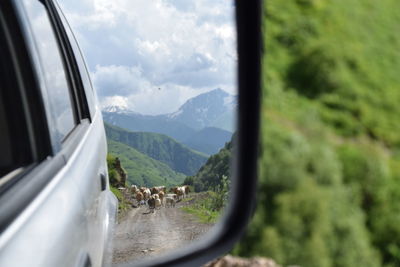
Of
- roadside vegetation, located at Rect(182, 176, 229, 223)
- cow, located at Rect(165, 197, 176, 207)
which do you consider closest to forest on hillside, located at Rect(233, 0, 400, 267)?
roadside vegetation, located at Rect(182, 176, 229, 223)

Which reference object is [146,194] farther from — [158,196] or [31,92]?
[31,92]

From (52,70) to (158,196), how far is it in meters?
18.6

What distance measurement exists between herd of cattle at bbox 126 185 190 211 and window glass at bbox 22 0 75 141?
57.4ft

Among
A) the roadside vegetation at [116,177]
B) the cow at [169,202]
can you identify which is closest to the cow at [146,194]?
the roadside vegetation at [116,177]

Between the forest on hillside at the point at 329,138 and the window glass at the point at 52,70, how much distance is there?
7268 millimetres

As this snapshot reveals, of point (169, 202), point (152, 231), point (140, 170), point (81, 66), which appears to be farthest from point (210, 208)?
point (140, 170)

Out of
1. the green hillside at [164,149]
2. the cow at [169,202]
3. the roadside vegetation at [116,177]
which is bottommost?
the green hillside at [164,149]

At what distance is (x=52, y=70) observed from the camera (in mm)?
1346

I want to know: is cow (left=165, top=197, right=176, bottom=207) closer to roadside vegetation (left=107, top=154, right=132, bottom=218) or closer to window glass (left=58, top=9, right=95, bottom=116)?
roadside vegetation (left=107, top=154, right=132, bottom=218)

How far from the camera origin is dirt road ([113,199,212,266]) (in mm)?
9374

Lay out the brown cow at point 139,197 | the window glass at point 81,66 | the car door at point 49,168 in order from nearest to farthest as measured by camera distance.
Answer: the car door at point 49,168 < the window glass at point 81,66 < the brown cow at point 139,197

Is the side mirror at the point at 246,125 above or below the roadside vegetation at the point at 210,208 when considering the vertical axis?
above

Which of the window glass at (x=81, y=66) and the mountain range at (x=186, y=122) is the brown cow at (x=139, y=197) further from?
the mountain range at (x=186, y=122)

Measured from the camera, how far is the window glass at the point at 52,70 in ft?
3.95
